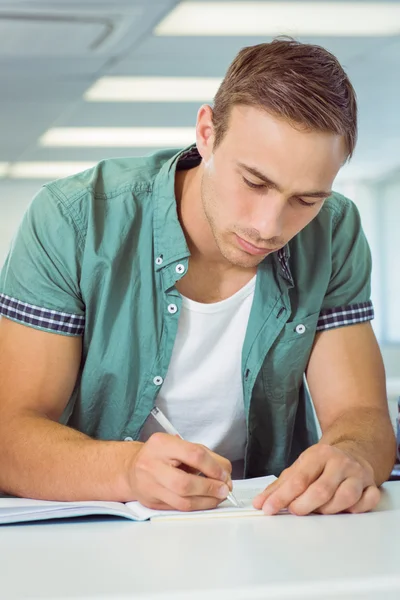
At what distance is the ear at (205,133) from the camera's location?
1370 mm

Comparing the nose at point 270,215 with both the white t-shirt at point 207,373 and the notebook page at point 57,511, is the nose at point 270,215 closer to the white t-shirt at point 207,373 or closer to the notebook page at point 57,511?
the white t-shirt at point 207,373

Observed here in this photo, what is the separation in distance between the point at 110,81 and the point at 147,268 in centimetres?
258

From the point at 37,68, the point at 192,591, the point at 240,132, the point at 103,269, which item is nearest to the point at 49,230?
the point at 103,269

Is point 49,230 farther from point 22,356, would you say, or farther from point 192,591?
point 192,591

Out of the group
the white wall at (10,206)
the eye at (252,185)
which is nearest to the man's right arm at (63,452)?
the eye at (252,185)

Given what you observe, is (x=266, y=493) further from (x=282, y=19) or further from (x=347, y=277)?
(x=282, y=19)

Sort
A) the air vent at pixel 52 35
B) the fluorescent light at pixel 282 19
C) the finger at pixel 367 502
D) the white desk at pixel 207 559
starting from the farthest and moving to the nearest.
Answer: the fluorescent light at pixel 282 19
the air vent at pixel 52 35
the finger at pixel 367 502
the white desk at pixel 207 559

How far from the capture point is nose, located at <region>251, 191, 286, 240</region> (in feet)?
4.05

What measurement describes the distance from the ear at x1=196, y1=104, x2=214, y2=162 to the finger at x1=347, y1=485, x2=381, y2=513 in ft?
1.83

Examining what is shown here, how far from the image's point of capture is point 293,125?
1.21 m

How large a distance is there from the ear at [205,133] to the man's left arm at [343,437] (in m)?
0.37

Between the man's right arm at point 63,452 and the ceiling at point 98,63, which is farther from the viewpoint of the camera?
the ceiling at point 98,63

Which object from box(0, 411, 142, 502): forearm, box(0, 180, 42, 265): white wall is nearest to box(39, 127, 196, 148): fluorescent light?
box(0, 180, 42, 265): white wall

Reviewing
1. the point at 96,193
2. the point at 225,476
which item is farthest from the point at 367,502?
the point at 96,193
